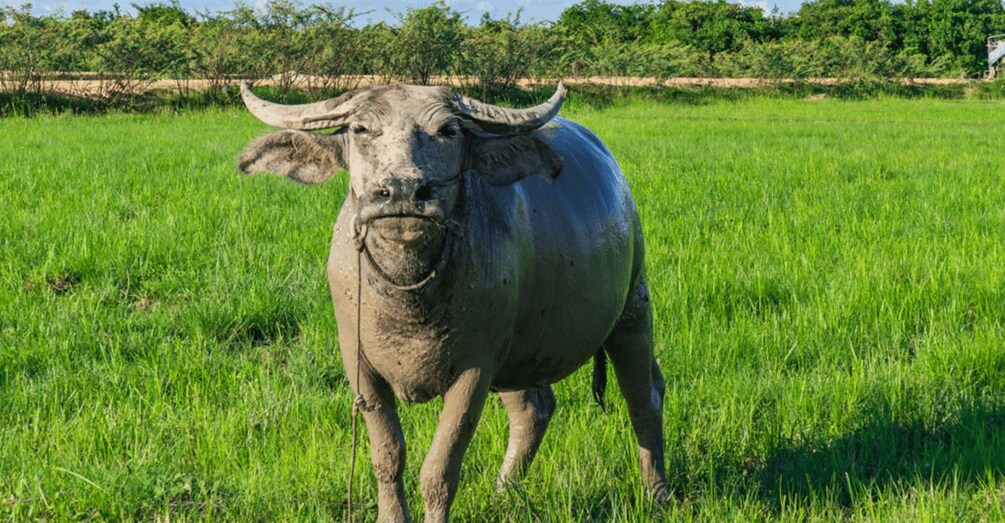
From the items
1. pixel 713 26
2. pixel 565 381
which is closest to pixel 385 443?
pixel 565 381

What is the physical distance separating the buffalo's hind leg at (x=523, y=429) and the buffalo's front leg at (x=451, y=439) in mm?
739

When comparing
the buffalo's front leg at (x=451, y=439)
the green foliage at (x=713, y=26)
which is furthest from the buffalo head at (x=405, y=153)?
the green foliage at (x=713, y=26)

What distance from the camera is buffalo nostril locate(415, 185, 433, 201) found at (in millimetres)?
2033

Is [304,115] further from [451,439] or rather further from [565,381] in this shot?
[565,381]

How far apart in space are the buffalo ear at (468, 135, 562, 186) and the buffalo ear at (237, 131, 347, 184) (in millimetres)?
Result: 310

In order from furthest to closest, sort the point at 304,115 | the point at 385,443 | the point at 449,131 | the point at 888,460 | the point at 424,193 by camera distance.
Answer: the point at 888,460
the point at 385,443
the point at 304,115
the point at 449,131
the point at 424,193

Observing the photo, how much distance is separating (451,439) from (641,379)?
889 mm

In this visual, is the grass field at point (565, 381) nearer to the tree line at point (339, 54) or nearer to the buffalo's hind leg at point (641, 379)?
the buffalo's hind leg at point (641, 379)

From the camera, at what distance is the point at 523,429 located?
3191 millimetres

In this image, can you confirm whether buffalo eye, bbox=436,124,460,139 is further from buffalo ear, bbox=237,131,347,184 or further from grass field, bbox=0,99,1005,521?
grass field, bbox=0,99,1005,521

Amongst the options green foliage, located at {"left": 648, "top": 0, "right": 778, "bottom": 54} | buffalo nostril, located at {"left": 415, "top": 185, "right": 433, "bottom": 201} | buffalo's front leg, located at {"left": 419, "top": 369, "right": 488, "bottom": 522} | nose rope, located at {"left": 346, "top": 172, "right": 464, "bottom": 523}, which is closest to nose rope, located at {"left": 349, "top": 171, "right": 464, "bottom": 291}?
nose rope, located at {"left": 346, "top": 172, "right": 464, "bottom": 523}

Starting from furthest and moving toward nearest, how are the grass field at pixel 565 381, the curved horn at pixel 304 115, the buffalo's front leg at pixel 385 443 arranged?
the grass field at pixel 565 381 → the buffalo's front leg at pixel 385 443 → the curved horn at pixel 304 115

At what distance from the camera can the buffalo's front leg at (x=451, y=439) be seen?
236cm

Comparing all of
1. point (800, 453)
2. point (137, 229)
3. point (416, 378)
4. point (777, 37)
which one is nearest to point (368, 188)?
point (416, 378)
